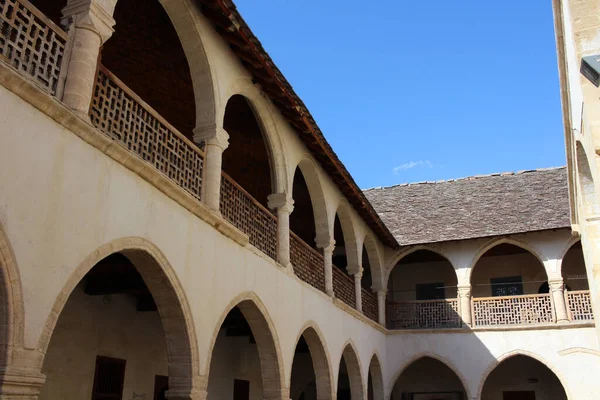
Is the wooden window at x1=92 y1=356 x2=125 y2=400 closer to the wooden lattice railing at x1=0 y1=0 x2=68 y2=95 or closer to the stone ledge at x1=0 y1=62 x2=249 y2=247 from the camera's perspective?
the stone ledge at x1=0 y1=62 x2=249 y2=247

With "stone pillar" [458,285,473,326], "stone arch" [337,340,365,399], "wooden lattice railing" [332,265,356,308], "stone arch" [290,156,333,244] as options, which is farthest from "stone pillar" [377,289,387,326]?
"stone arch" [290,156,333,244]

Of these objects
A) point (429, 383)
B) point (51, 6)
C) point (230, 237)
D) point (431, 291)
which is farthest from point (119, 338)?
point (431, 291)

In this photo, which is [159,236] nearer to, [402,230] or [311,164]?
[311,164]

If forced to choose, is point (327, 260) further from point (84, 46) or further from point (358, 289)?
point (84, 46)

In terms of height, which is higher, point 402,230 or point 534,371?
point 402,230

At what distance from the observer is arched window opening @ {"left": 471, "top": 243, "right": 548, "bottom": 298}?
18047mm

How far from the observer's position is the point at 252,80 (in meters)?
9.47

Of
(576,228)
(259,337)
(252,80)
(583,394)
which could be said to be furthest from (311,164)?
(583,394)

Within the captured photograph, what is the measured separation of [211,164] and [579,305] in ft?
38.1

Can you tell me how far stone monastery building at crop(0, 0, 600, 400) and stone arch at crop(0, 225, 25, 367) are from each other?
0.6 inches

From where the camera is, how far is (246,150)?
1184cm

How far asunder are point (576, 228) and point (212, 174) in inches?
275

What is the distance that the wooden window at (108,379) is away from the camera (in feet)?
30.4

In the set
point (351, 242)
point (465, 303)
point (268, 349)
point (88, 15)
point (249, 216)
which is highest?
point (351, 242)
